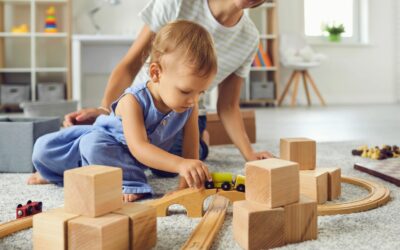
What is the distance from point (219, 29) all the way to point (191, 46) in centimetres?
43

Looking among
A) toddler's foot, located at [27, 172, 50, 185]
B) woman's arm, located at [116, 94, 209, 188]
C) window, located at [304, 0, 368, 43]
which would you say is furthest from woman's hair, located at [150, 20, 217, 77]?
window, located at [304, 0, 368, 43]

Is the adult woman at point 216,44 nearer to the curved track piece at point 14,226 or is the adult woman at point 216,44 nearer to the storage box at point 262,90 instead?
the curved track piece at point 14,226

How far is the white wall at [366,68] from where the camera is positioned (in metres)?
4.71

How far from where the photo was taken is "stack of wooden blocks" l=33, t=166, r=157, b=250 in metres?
0.56

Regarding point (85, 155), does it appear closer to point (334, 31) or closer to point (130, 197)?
point (130, 197)

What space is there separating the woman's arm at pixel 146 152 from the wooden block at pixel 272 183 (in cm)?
16

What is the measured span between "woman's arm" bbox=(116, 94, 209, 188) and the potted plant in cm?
393

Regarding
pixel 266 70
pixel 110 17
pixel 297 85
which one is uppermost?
pixel 110 17

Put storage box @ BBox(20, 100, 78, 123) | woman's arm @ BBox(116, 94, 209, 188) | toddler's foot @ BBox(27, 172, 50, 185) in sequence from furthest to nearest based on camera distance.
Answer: storage box @ BBox(20, 100, 78, 123) < toddler's foot @ BBox(27, 172, 50, 185) < woman's arm @ BBox(116, 94, 209, 188)

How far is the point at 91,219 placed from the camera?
571mm

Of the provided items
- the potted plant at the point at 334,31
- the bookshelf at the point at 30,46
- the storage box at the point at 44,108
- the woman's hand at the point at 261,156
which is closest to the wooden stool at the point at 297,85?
the potted plant at the point at 334,31

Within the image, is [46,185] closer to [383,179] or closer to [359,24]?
[383,179]

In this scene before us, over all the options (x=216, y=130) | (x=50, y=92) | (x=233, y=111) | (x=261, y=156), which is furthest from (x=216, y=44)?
(x=50, y=92)

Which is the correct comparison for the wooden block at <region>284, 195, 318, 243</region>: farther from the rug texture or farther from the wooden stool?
the wooden stool
